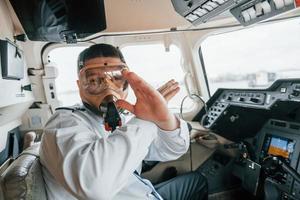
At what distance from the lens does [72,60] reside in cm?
263

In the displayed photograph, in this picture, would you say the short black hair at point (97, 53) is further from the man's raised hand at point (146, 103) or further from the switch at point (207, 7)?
the switch at point (207, 7)

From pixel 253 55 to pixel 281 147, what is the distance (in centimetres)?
103

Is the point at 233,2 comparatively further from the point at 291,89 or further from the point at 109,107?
the point at 109,107

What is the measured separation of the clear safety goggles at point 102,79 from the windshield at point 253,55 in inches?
56.1

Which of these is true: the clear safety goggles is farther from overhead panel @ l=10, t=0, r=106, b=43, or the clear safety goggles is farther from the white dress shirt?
overhead panel @ l=10, t=0, r=106, b=43

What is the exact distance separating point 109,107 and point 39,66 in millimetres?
1844

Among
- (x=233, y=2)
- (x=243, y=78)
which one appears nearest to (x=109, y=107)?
(x=233, y=2)

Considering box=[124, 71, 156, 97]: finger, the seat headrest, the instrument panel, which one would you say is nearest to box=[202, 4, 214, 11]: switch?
the instrument panel

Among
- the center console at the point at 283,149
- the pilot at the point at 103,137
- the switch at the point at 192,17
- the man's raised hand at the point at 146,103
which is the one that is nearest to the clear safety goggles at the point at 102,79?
the pilot at the point at 103,137

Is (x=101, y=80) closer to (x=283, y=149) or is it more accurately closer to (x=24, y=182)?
(x=24, y=182)

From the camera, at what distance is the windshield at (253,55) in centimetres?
219

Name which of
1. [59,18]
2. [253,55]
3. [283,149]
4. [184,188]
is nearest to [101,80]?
[59,18]

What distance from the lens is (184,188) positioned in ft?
6.16

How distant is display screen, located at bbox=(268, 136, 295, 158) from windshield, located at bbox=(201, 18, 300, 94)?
479 millimetres
